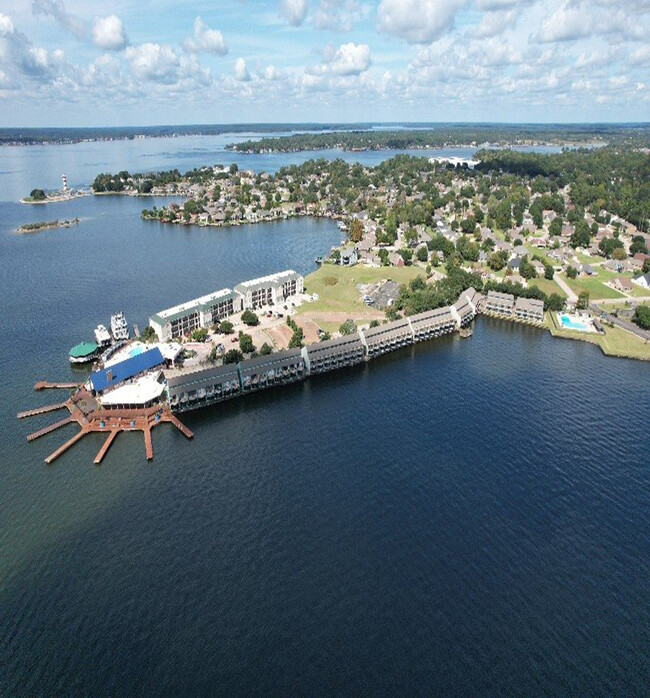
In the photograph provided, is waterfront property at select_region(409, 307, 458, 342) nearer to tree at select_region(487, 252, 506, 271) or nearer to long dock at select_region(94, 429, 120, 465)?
tree at select_region(487, 252, 506, 271)

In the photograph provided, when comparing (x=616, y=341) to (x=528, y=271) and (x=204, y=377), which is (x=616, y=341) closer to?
(x=528, y=271)

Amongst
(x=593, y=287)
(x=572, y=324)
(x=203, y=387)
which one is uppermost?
(x=203, y=387)

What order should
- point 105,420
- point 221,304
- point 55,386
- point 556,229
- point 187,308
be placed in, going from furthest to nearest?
1. point 556,229
2. point 221,304
3. point 187,308
4. point 55,386
5. point 105,420

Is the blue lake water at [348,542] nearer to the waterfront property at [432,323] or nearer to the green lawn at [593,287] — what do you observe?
the waterfront property at [432,323]

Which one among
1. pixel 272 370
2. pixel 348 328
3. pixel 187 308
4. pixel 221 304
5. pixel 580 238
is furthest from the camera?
pixel 580 238

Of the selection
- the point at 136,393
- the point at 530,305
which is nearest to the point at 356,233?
the point at 530,305
